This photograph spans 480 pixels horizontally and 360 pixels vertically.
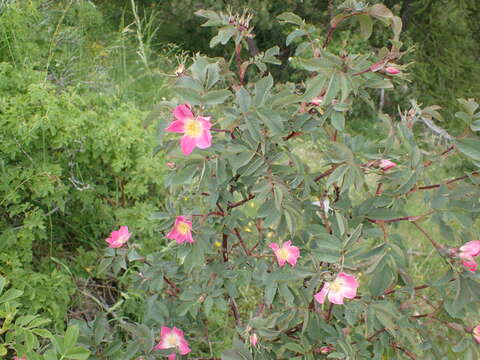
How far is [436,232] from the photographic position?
9.89 ft

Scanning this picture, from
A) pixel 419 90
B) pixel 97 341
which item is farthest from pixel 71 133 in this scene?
pixel 419 90

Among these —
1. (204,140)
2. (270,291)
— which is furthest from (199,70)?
(270,291)

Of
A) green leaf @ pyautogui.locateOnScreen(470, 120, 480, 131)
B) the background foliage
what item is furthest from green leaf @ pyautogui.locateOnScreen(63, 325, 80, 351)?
green leaf @ pyautogui.locateOnScreen(470, 120, 480, 131)

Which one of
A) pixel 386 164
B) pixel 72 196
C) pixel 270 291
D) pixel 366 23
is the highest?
pixel 366 23

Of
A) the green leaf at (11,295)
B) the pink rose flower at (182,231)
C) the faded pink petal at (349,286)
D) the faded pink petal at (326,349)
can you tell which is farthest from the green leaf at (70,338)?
the faded pink petal at (326,349)

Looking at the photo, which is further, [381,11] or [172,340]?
[172,340]

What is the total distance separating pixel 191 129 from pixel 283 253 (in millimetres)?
403

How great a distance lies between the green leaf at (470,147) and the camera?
36.3 inches

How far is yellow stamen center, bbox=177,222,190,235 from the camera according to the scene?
1.14 meters

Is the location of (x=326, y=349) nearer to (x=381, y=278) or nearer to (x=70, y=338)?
(x=381, y=278)

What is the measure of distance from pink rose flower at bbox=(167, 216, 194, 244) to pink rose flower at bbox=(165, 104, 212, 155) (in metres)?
0.28

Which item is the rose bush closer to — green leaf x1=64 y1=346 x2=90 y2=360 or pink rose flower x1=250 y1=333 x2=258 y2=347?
pink rose flower x1=250 y1=333 x2=258 y2=347

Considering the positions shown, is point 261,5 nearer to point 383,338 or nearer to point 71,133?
point 71,133

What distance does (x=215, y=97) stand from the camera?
34.9 inches
